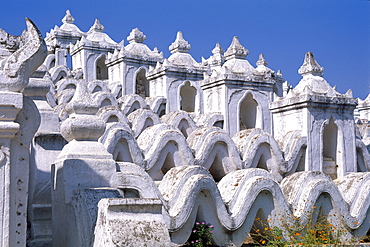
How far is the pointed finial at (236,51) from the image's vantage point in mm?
14699

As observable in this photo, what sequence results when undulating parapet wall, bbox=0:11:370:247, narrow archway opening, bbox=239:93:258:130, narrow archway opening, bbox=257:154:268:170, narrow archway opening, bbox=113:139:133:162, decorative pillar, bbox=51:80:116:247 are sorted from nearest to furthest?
undulating parapet wall, bbox=0:11:370:247 < decorative pillar, bbox=51:80:116:247 < narrow archway opening, bbox=113:139:133:162 < narrow archway opening, bbox=257:154:268:170 < narrow archway opening, bbox=239:93:258:130

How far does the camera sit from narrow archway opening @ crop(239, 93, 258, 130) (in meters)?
14.9

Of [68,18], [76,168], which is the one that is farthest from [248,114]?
[68,18]

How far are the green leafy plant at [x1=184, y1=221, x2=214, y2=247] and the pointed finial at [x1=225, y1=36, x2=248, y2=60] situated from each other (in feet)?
26.5

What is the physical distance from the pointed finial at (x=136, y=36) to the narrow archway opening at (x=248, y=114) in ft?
24.1

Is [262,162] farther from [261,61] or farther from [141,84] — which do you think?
[261,61]

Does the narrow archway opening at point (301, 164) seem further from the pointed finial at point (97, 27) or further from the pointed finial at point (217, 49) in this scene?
the pointed finial at point (217, 49)

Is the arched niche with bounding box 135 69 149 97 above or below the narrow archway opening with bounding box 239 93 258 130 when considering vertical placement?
above

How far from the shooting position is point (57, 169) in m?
6.08

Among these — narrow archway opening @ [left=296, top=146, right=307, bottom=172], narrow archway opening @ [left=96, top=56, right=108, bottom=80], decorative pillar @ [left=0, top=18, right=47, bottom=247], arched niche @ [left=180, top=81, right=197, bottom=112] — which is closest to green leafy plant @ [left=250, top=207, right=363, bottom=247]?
narrow archway opening @ [left=296, top=146, right=307, bottom=172]

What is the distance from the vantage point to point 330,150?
12414 mm

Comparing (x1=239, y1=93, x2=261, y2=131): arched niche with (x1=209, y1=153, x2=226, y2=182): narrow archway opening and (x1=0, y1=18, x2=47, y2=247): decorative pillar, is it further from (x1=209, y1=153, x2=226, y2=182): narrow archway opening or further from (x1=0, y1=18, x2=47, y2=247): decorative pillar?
(x1=0, y1=18, x2=47, y2=247): decorative pillar

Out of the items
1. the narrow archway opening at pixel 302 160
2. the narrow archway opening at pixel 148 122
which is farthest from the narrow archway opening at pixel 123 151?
the narrow archway opening at pixel 302 160

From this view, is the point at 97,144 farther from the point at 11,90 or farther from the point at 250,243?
the point at 250,243
